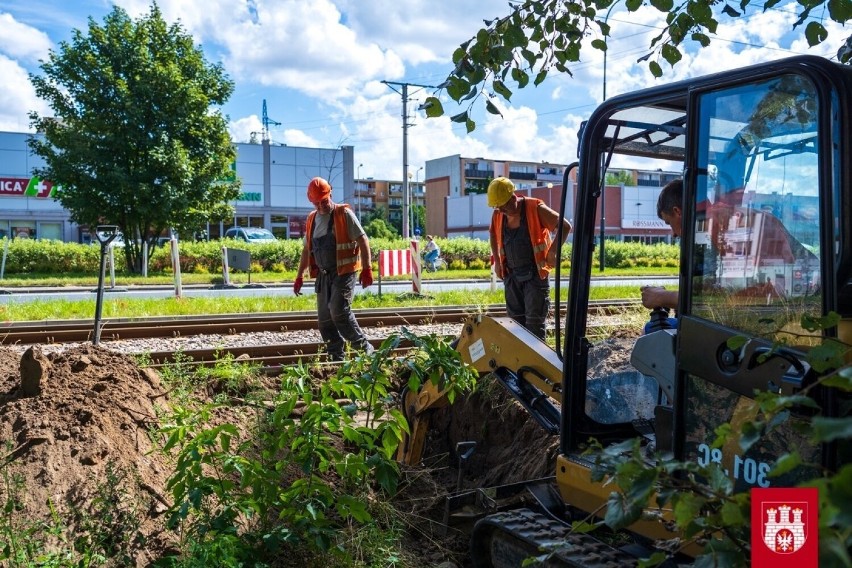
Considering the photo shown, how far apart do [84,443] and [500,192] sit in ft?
14.1

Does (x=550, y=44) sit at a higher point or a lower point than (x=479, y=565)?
higher

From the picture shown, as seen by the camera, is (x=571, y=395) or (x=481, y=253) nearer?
(x=571, y=395)

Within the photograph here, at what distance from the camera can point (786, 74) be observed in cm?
244

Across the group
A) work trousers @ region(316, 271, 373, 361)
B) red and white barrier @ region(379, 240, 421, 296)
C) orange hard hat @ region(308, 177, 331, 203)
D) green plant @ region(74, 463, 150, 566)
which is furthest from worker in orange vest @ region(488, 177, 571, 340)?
red and white barrier @ region(379, 240, 421, 296)

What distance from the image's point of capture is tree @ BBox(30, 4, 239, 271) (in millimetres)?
25797

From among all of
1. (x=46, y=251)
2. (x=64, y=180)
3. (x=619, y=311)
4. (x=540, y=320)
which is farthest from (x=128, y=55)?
(x=540, y=320)

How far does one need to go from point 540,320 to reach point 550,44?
369 centimetres

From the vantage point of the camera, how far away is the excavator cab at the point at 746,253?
229 centimetres

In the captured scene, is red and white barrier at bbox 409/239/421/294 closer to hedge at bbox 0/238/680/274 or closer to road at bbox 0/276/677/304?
road at bbox 0/276/677/304

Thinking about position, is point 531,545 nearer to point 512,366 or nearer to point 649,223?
point 512,366

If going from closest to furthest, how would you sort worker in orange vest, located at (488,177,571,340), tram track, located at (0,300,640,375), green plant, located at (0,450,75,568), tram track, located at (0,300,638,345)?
1. green plant, located at (0,450,75,568)
2. worker in orange vest, located at (488,177,571,340)
3. tram track, located at (0,300,640,375)
4. tram track, located at (0,300,638,345)

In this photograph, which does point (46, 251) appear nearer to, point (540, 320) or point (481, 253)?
point (481, 253)

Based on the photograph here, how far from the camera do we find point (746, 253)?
260 centimetres

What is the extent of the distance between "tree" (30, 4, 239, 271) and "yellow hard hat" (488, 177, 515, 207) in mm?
20737
